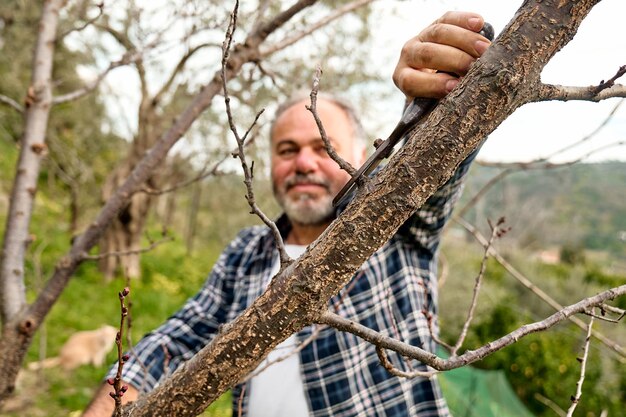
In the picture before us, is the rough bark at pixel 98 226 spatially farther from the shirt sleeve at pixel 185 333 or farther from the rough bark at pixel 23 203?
the shirt sleeve at pixel 185 333

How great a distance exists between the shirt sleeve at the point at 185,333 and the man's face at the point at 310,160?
18.9 inches

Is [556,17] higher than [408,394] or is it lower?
higher

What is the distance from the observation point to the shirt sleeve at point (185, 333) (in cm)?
201

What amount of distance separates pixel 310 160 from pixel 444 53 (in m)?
1.43

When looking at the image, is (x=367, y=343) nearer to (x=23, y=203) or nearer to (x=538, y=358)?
(x=23, y=203)

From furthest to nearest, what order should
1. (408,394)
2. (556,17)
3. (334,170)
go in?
(334,170) → (408,394) → (556,17)

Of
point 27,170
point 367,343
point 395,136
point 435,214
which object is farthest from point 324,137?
point 27,170

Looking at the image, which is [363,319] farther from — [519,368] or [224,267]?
[519,368]

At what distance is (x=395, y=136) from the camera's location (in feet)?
3.29

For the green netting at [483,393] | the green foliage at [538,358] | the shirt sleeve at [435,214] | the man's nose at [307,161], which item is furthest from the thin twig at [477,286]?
the green foliage at [538,358]

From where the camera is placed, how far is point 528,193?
132ft

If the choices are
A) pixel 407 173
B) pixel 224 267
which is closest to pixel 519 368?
pixel 224 267

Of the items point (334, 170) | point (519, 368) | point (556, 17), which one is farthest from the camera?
point (519, 368)

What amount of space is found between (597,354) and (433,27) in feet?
34.7
